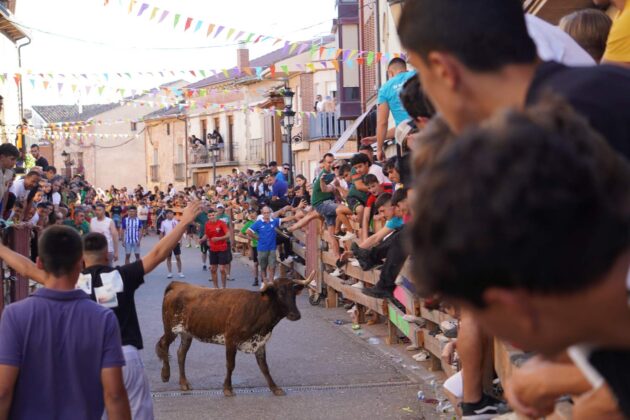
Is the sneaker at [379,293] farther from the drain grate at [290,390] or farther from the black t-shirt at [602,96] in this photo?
the black t-shirt at [602,96]

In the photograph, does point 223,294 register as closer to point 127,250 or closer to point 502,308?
point 502,308

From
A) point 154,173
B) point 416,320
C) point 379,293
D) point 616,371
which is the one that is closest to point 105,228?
point 379,293

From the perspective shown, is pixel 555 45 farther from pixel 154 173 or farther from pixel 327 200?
pixel 154 173

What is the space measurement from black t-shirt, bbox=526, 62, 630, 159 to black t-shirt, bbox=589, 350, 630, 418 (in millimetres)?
421

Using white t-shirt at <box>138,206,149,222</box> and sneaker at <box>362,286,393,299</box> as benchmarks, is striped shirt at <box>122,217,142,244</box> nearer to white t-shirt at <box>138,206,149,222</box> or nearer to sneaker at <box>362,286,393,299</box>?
white t-shirt at <box>138,206,149,222</box>

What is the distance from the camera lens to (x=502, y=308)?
1289 mm

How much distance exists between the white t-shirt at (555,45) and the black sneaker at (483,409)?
8.76 ft

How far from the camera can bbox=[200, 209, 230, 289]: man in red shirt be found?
75.0 ft

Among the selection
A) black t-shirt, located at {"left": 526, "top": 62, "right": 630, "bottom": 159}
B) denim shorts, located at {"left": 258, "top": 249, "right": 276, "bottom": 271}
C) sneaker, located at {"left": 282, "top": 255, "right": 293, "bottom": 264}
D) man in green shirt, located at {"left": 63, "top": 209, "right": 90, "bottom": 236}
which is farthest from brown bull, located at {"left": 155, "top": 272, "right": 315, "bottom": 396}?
sneaker, located at {"left": 282, "top": 255, "right": 293, "bottom": 264}

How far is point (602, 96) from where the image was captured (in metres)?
1.96

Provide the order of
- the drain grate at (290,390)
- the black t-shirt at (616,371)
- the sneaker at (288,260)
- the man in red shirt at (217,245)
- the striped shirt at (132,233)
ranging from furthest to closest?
the striped shirt at (132,233) → the sneaker at (288,260) → the man in red shirt at (217,245) → the drain grate at (290,390) → the black t-shirt at (616,371)

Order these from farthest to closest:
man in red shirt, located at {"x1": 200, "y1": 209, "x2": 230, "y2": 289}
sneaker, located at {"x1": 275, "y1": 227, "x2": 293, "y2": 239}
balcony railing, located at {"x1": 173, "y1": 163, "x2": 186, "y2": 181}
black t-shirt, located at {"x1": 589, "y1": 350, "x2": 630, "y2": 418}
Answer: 1. balcony railing, located at {"x1": 173, "y1": 163, "x2": 186, "y2": 181}
2. sneaker, located at {"x1": 275, "y1": 227, "x2": 293, "y2": 239}
3. man in red shirt, located at {"x1": 200, "y1": 209, "x2": 230, "y2": 289}
4. black t-shirt, located at {"x1": 589, "y1": 350, "x2": 630, "y2": 418}

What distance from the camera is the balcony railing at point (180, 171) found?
80.2 metres

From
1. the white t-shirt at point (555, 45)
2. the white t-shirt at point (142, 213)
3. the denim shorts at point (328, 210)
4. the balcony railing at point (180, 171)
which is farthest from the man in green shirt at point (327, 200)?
the balcony railing at point (180, 171)
